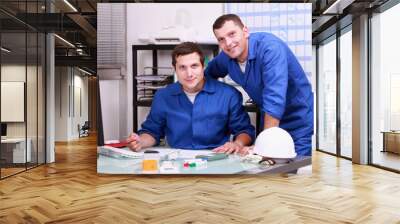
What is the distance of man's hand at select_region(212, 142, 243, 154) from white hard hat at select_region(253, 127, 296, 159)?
0.22 meters

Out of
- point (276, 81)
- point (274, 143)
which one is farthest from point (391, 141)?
point (276, 81)

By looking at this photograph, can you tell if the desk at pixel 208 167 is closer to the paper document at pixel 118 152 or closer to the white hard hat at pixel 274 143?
the paper document at pixel 118 152

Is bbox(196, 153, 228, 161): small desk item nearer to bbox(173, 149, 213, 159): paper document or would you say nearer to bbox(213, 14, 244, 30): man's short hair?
bbox(173, 149, 213, 159): paper document

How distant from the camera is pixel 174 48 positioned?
554cm

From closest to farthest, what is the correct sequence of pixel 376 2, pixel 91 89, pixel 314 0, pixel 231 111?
pixel 231 111, pixel 376 2, pixel 314 0, pixel 91 89

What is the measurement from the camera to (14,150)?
6.40 meters

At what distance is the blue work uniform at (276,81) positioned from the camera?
537 centimetres

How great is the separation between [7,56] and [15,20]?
22.9 inches

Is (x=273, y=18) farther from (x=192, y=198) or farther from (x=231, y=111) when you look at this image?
(x=192, y=198)

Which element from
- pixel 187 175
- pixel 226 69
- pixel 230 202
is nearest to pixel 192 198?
pixel 230 202

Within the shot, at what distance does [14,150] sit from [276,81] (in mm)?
4194

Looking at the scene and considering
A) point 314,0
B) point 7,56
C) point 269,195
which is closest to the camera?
point 269,195

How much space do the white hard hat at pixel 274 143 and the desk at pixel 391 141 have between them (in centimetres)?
208

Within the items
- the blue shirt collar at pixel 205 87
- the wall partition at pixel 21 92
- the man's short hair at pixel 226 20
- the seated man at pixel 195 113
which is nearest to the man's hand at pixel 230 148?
the seated man at pixel 195 113
